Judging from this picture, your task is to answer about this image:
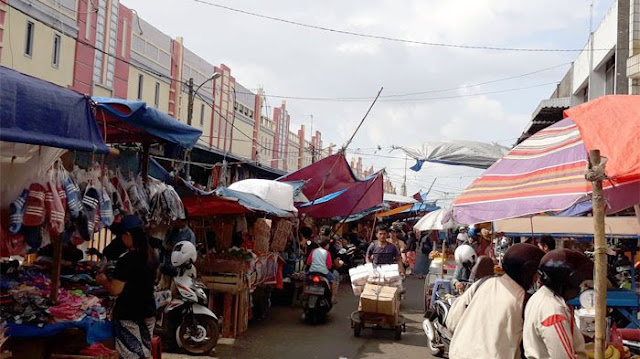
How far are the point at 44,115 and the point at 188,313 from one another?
4704 mm

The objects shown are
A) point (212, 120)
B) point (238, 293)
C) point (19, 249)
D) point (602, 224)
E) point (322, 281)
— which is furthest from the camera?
point (212, 120)

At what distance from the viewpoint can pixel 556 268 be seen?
365 cm

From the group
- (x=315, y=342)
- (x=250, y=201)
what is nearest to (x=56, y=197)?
(x=315, y=342)

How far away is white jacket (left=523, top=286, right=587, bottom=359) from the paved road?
5593mm

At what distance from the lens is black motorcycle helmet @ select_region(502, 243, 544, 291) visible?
3.90m

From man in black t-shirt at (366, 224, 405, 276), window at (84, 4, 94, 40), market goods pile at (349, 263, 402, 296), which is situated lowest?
market goods pile at (349, 263, 402, 296)

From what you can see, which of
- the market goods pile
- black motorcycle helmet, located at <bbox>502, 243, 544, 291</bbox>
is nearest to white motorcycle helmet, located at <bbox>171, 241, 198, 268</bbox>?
the market goods pile

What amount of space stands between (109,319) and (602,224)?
4.84 metres

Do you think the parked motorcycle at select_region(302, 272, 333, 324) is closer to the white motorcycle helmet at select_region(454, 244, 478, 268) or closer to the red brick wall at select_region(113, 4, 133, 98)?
the white motorcycle helmet at select_region(454, 244, 478, 268)

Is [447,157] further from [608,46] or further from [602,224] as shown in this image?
[602,224]

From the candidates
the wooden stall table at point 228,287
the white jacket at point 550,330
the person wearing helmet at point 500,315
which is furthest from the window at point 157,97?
the white jacket at point 550,330

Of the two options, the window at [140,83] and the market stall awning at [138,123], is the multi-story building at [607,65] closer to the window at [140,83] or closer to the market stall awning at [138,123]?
the market stall awning at [138,123]

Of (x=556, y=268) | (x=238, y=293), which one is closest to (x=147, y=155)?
(x=238, y=293)

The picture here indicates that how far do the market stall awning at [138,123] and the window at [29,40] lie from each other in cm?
1393
